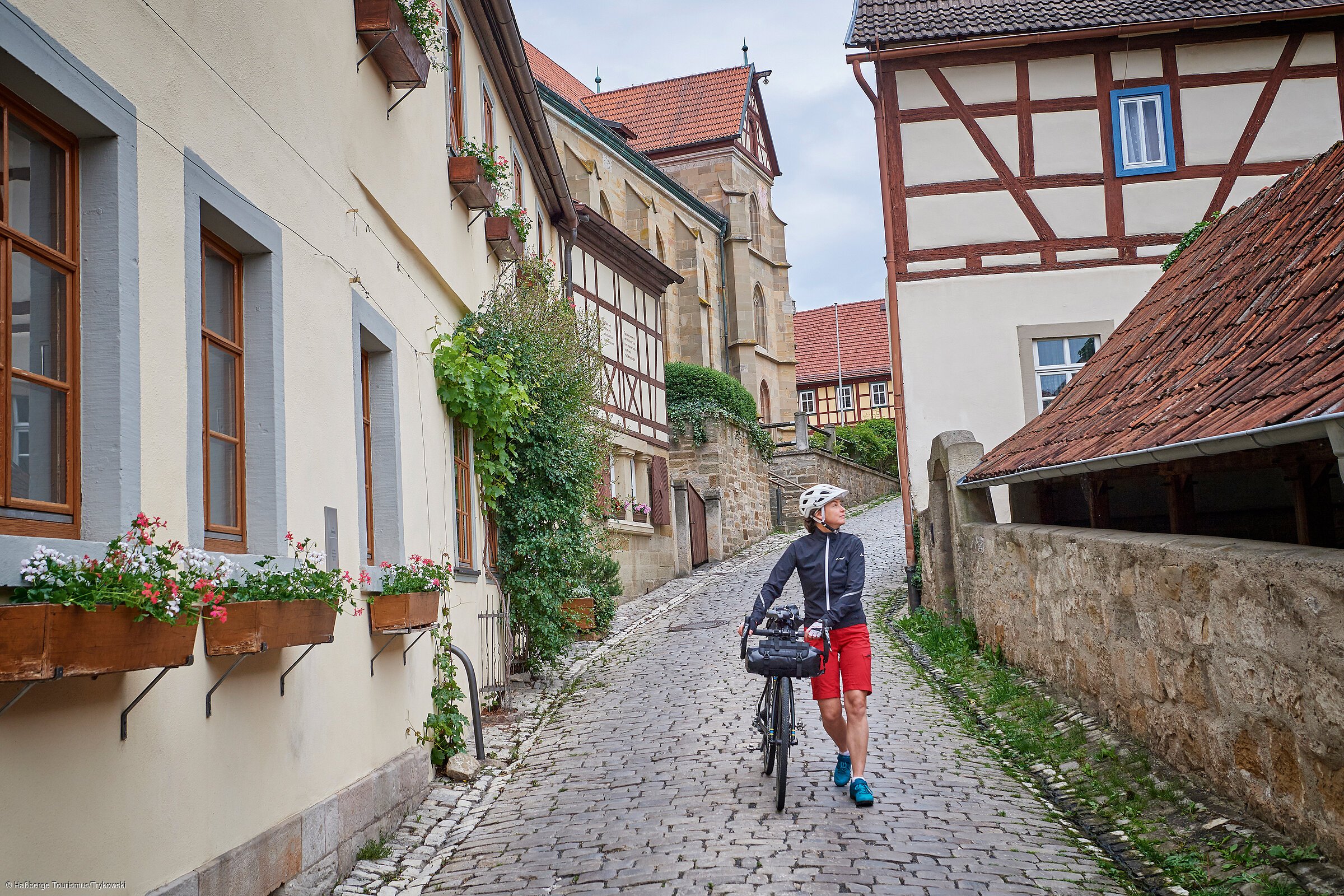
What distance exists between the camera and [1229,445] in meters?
5.25

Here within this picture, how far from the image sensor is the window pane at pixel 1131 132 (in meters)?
16.2

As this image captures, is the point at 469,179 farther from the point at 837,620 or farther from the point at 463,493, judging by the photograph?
the point at 837,620

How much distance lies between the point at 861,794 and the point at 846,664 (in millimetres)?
697

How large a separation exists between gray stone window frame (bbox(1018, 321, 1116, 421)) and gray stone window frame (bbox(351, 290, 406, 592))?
10522mm

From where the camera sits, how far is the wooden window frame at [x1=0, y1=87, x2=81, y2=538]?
339 centimetres

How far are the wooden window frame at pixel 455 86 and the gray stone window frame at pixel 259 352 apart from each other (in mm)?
4825

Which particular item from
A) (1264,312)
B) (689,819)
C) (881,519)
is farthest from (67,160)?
(881,519)

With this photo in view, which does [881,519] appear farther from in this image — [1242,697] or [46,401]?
[46,401]

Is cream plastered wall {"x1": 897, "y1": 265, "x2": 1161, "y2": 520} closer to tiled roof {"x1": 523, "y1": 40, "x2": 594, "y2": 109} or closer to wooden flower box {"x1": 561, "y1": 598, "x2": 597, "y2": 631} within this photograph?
wooden flower box {"x1": 561, "y1": 598, "x2": 597, "y2": 631}

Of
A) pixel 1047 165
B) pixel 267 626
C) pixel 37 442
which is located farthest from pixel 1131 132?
pixel 37 442

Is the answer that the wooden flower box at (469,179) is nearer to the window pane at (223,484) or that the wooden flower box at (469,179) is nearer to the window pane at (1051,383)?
the window pane at (223,484)

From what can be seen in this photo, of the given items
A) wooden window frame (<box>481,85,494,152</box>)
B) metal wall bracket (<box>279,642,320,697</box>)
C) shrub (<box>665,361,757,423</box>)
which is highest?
wooden window frame (<box>481,85,494,152</box>)

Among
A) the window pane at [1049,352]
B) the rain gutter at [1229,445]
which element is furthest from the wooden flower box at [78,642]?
the window pane at [1049,352]

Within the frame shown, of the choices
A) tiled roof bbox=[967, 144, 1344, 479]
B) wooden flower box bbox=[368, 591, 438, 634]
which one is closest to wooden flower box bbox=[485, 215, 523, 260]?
tiled roof bbox=[967, 144, 1344, 479]
